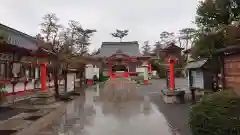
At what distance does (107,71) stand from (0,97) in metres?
29.9

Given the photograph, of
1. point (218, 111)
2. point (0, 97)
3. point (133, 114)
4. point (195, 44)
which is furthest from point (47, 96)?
point (218, 111)

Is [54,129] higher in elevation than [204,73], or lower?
lower

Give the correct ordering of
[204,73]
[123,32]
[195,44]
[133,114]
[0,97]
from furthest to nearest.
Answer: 1. [123,32]
2. [204,73]
3. [195,44]
4. [133,114]
5. [0,97]

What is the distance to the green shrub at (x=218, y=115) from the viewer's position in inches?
172

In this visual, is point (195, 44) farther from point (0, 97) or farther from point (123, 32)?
point (123, 32)

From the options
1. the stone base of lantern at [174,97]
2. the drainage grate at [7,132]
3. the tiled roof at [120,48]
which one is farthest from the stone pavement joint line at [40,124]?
the tiled roof at [120,48]

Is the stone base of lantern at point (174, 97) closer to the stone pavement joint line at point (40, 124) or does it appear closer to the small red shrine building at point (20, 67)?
the stone pavement joint line at point (40, 124)

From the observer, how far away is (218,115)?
14.7 feet

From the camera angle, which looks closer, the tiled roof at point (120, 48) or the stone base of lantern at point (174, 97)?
the stone base of lantern at point (174, 97)

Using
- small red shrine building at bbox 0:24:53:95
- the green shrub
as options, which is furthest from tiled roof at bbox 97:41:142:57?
the green shrub

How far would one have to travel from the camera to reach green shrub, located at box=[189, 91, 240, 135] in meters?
4.36

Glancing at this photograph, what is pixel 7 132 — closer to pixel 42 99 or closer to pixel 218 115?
pixel 42 99

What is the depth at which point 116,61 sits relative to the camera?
1474 inches

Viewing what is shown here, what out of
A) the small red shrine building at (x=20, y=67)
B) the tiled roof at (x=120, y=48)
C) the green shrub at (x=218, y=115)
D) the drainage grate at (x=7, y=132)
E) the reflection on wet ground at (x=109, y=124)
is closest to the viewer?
the green shrub at (x=218, y=115)
